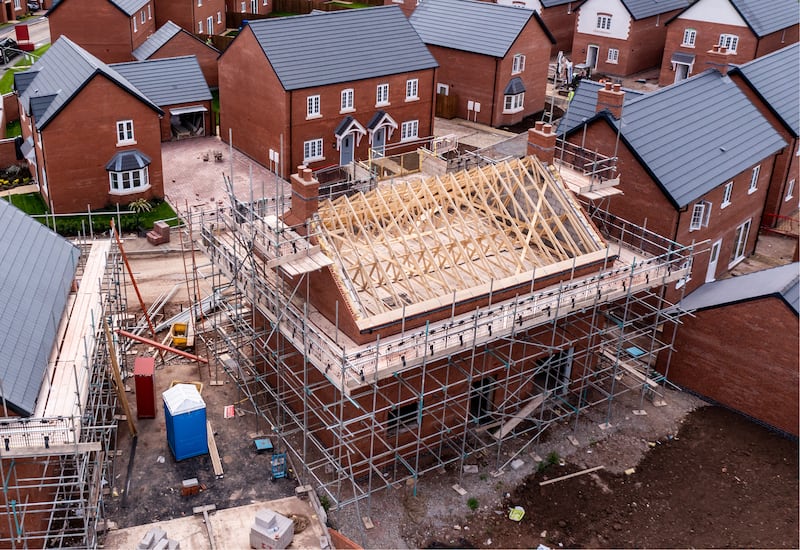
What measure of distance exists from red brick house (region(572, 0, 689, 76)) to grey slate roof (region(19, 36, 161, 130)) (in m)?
39.2

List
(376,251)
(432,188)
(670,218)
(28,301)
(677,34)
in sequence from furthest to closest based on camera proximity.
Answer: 1. (677,34)
2. (670,218)
3. (432,188)
4. (376,251)
5. (28,301)

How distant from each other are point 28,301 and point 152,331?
738 centimetres

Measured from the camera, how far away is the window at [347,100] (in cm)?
4462

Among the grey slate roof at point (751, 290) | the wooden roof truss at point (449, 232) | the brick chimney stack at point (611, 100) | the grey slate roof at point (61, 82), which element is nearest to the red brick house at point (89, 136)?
the grey slate roof at point (61, 82)

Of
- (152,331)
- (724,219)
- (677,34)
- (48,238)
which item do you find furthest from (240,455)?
(677,34)

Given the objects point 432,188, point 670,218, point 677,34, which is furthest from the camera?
point 677,34

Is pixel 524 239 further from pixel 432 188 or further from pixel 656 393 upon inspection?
pixel 656 393

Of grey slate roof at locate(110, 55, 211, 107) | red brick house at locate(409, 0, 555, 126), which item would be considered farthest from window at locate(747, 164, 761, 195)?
grey slate roof at locate(110, 55, 211, 107)

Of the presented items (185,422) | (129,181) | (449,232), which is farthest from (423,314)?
(129,181)

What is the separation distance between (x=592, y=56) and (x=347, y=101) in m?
30.6

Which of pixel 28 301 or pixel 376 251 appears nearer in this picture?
pixel 28 301

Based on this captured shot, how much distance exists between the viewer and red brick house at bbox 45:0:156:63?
2159 inches

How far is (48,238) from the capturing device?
26.8 meters

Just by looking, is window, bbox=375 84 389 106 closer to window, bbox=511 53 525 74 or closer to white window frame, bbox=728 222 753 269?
window, bbox=511 53 525 74
